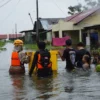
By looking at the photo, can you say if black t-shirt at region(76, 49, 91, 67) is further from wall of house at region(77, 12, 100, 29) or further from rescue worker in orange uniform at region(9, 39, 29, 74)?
wall of house at region(77, 12, 100, 29)

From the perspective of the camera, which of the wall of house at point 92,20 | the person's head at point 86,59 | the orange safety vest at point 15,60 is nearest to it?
the orange safety vest at point 15,60

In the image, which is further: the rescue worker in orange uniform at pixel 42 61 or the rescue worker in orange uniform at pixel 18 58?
the rescue worker in orange uniform at pixel 18 58

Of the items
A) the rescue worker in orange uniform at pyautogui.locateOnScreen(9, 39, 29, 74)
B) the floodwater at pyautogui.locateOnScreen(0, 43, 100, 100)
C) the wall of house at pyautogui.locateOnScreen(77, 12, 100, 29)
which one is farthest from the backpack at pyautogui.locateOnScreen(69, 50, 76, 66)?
the wall of house at pyautogui.locateOnScreen(77, 12, 100, 29)

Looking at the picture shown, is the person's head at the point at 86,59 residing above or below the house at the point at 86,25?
below

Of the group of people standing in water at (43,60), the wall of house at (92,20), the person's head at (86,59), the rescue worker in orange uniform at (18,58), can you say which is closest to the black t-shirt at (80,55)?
the group of people standing in water at (43,60)

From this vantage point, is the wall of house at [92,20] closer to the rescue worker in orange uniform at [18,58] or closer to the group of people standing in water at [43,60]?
the group of people standing in water at [43,60]

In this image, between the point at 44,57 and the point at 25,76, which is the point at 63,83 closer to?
the point at 44,57

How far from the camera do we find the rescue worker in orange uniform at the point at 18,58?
1265 centimetres

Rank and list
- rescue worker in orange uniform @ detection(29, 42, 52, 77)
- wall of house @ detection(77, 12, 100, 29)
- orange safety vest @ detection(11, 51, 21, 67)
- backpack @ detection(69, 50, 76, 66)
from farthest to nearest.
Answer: wall of house @ detection(77, 12, 100, 29), backpack @ detection(69, 50, 76, 66), orange safety vest @ detection(11, 51, 21, 67), rescue worker in orange uniform @ detection(29, 42, 52, 77)

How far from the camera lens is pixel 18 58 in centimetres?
1277

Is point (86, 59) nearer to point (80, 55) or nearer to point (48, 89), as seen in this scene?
point (80, 55)

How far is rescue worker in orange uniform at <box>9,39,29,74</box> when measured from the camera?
1265cm

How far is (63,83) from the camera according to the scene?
10.5 m

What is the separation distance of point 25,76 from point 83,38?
40.5 meters
